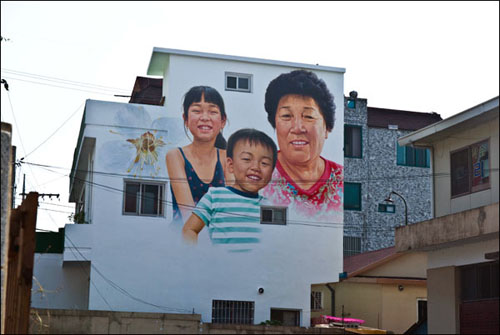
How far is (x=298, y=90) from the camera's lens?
113 ft

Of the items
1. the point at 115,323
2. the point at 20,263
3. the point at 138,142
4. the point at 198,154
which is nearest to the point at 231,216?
the point at 198,154

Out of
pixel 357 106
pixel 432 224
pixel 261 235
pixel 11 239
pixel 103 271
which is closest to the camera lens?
pixel 11 239

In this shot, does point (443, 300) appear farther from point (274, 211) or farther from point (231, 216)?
point (231, 216)

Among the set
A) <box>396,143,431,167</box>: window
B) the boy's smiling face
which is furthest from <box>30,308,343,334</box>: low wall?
<box>396,143,431,167</box>: window

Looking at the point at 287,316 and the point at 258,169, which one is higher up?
the point at 258,169

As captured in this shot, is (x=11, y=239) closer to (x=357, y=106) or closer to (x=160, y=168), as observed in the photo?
(x=160, y=168)

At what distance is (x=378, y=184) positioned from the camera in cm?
4438

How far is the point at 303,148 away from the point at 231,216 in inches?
160

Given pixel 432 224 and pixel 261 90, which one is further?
pixel 261 90

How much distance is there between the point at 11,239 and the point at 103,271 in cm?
2148

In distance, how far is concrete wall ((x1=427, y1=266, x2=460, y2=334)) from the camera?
2311cm

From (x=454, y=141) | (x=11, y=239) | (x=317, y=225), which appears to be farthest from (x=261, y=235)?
(x=11, y=239)

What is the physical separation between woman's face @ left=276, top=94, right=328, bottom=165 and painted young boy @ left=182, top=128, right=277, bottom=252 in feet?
2.04

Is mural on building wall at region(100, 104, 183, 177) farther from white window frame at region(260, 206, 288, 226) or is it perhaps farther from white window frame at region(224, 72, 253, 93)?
white window frame at region(260, 206, 288, 226)
